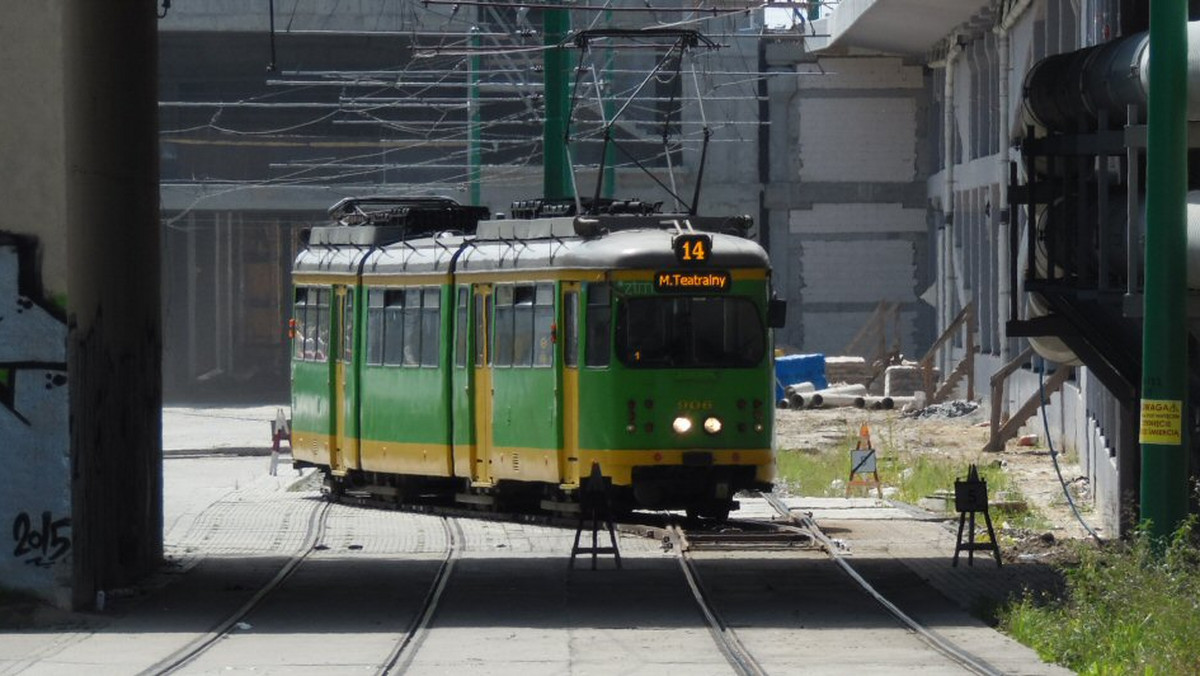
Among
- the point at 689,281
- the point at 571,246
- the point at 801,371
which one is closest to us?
the point at 689,281

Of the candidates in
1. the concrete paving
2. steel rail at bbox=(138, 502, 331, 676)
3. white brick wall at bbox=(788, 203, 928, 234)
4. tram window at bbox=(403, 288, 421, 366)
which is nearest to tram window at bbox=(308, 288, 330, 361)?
the concrete paving

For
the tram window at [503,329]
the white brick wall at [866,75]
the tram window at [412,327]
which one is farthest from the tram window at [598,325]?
the white brick wall at [866,75]

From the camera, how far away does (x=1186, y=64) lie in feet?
46.9

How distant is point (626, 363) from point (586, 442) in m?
0.76

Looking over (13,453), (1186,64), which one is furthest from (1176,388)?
(13,453)

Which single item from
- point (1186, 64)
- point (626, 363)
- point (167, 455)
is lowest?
point (167, 455)

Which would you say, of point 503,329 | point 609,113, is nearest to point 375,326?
point 503,329

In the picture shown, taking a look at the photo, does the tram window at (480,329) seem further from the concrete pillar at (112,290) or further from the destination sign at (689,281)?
the concrete pillar at (112,290)

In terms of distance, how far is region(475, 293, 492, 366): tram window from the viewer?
2127 cm

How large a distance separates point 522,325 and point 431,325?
1948mm

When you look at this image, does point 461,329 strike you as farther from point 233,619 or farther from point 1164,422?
point 1164,422

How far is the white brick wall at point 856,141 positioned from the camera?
54.3 m

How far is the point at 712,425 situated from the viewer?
766 inches

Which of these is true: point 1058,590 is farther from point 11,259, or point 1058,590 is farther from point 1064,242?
point 11,259
